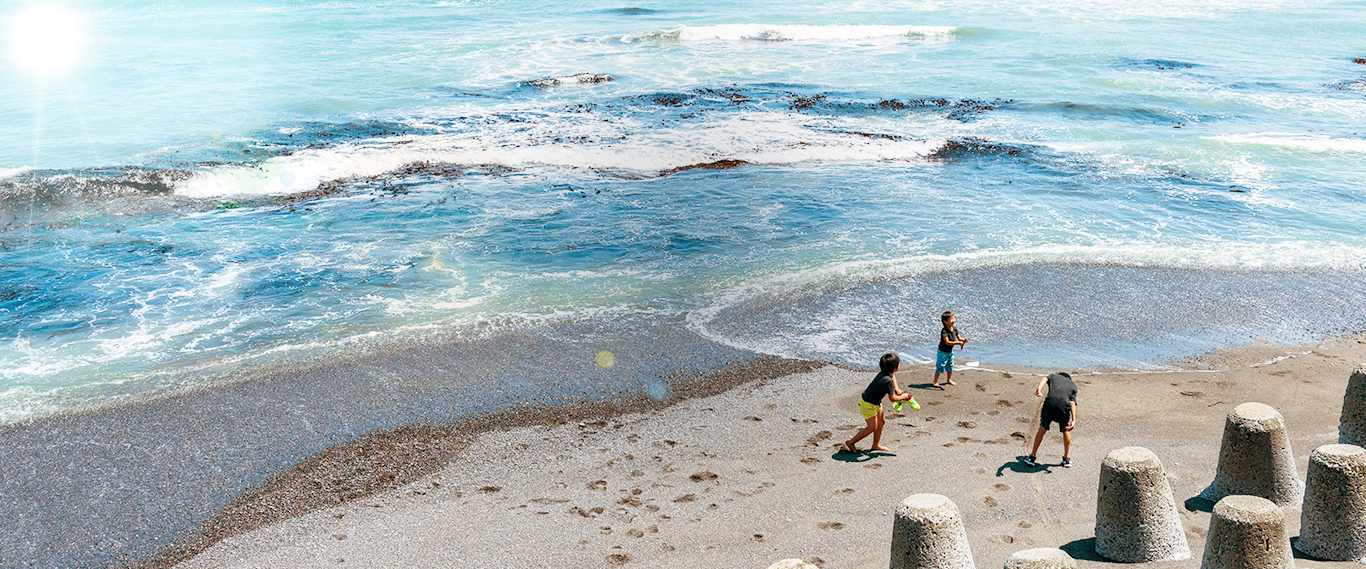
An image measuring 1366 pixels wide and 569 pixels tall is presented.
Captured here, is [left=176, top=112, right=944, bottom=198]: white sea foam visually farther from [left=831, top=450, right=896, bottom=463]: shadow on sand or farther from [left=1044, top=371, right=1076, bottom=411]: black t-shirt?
[left=1044, top=371, right=1076, bottom=411]: black t-shirt

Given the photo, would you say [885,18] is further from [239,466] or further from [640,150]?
[239,466]

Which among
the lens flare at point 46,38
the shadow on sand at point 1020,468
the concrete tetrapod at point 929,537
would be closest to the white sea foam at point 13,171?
the lens flare at point 46,38

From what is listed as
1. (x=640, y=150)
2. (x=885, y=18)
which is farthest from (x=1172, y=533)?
(x=885, y=18)

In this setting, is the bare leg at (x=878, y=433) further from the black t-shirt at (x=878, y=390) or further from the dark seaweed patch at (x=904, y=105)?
the dark seaweed patch at (x=904, y=105)

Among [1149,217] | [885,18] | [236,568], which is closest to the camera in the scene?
[236,568]

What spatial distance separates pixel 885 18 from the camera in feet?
166

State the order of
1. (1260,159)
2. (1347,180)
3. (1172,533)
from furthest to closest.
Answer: (1260,159) → (1347,180) → (1172,533)

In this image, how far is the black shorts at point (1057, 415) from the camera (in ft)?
26.9

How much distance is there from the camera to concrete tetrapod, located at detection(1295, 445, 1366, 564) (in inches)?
222

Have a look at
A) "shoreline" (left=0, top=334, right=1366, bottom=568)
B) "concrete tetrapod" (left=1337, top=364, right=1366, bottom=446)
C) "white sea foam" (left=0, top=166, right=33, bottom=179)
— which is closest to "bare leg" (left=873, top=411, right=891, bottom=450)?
"shoreline" (left=0, top=334, right=1366, bottom=568)

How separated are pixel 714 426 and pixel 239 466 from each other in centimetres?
513

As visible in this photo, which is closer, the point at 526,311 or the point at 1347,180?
the point at 526,311

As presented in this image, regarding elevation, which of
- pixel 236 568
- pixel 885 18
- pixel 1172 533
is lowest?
pixel 236 568

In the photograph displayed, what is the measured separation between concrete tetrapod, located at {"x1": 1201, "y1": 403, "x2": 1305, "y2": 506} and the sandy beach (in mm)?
291
